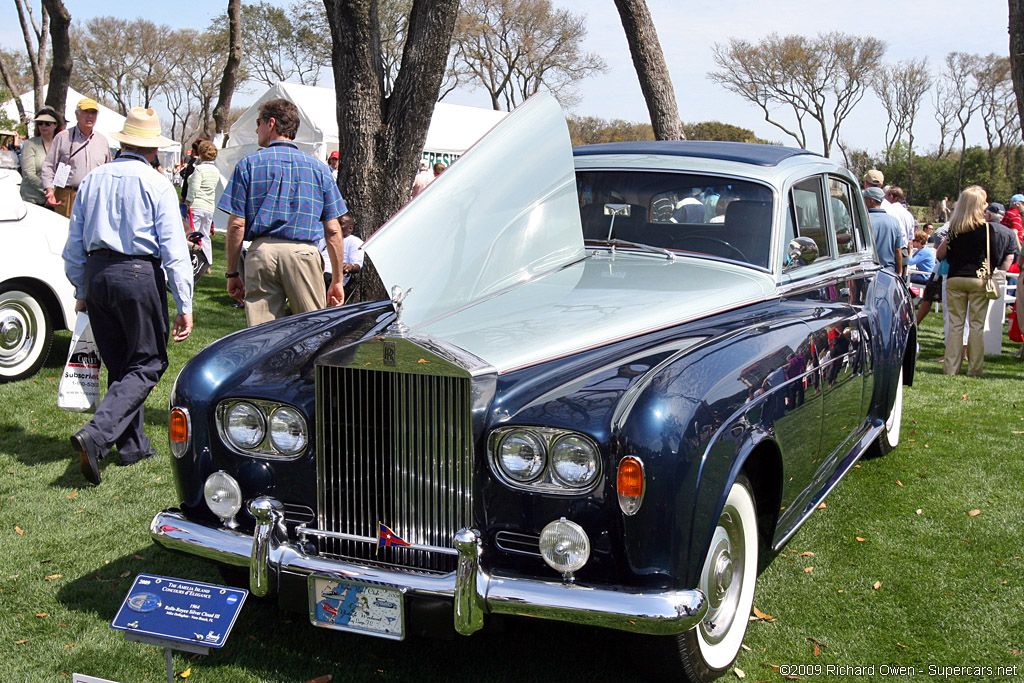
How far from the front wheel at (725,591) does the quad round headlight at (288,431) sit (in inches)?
55.5

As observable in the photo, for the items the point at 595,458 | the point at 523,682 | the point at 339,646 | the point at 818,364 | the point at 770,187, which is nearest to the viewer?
the point at 595,458

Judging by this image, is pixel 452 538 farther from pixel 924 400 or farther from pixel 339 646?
pixel 924 400

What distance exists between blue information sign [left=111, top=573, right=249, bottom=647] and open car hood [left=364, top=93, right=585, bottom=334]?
1.11m

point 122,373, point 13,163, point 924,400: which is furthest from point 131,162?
point 13,163

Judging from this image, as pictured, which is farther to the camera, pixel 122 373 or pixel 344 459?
pixel 122 373

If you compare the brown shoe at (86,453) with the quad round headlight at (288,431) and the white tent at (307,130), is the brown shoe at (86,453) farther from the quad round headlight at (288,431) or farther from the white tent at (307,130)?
the white tent at (307,130)

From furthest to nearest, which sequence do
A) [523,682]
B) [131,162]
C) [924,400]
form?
[924,400] → [131,162] → [523,682]

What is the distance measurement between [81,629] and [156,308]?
2098mm

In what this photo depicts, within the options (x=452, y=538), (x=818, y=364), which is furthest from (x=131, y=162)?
(x=818, y=364)

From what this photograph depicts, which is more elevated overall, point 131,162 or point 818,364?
point 131,162

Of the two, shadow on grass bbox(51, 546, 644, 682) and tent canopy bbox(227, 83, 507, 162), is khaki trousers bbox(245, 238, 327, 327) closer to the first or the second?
shadow on grass bbox(51, 546, 644, 682)

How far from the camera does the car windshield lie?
4.22m

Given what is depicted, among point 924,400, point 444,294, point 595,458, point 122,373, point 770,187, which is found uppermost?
point 770,187

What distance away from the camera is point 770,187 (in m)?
4.25
